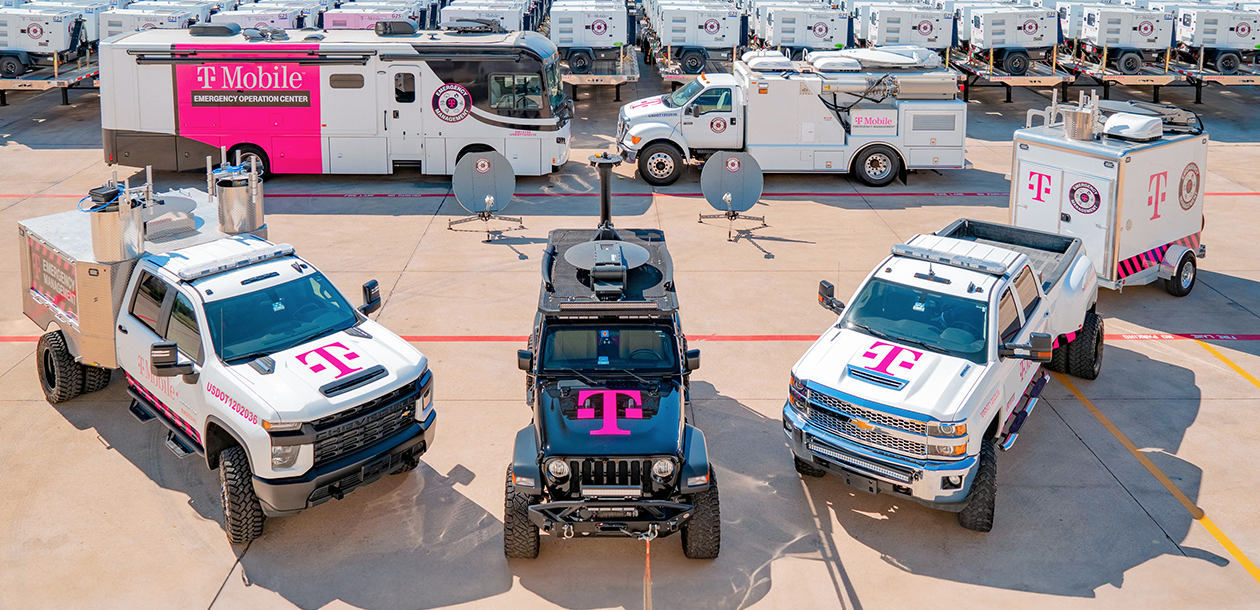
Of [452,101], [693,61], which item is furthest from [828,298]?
[693,61]

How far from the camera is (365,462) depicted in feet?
30.0

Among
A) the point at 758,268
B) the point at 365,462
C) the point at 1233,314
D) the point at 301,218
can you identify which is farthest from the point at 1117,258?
the point at 301,218

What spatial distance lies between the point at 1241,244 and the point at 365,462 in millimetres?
15064

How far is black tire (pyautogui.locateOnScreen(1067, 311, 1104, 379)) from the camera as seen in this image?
40.7ft

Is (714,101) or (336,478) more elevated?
(714,101)

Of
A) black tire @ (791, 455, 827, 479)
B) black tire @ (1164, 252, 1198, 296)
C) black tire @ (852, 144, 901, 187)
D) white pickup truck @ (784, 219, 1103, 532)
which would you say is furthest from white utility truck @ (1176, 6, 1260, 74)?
black tire @ (791, 455, 827, 479)

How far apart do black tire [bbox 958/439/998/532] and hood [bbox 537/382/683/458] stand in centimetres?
249

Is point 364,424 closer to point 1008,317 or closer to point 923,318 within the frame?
point 923,318

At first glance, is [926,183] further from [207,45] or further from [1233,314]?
[207,45]

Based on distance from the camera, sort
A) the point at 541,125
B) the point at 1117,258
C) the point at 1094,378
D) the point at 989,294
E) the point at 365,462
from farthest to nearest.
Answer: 1. the point at 541,125
2. the point at 1117,258
3. the point at 1094,378
4. the point at 989,294
5. the point at 365,462

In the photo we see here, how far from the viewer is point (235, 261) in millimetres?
10281

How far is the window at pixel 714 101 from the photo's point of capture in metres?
21.3

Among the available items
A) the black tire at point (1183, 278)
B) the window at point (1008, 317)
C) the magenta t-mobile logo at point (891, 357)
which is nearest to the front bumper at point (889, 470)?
the magenta t-mobile logo at point (891, 357)

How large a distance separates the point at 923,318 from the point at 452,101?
13.0 metres
